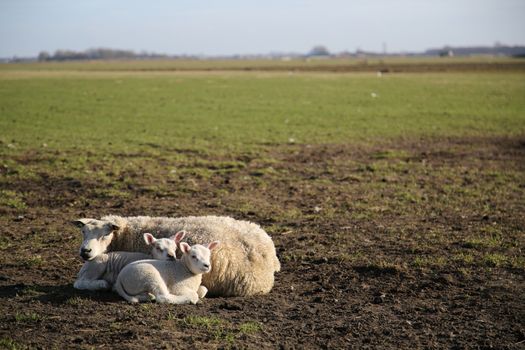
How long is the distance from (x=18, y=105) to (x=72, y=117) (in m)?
6.89

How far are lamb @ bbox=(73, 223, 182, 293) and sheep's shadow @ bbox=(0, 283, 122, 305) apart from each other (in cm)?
12

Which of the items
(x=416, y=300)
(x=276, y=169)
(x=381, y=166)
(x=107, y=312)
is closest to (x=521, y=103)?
(x=381, y=166)

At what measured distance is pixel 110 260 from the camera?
324 inches

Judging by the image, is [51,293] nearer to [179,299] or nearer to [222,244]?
[179,299]

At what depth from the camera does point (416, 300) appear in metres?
8.20

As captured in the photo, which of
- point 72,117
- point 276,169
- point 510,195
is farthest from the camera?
point 72,117

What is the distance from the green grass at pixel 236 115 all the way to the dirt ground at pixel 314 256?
3.31 meters

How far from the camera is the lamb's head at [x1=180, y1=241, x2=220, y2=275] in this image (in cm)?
764

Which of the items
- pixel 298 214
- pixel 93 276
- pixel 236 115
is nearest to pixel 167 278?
pixel 93 276

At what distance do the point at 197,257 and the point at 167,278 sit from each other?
1.69 feet

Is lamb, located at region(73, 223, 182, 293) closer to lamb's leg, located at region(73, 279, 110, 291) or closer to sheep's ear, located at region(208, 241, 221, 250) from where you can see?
lamb's leg, located at region(73, 279, 110, 291)

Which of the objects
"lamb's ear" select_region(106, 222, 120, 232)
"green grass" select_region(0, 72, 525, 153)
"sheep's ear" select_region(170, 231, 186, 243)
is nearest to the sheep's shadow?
"lamb's ear" select_region(106, 222, 120, 232)

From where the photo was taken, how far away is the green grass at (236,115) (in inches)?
960

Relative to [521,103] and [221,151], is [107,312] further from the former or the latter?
[521,103]
